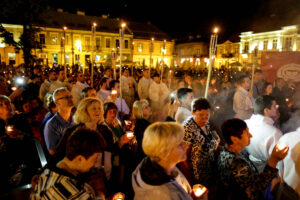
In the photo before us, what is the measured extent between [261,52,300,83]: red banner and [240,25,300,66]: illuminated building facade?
804 inches

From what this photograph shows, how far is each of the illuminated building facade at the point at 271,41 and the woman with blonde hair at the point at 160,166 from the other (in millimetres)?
29711

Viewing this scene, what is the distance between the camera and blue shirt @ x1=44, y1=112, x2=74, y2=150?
279 cm

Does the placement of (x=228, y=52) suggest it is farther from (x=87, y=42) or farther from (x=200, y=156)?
(x=200, y=156)

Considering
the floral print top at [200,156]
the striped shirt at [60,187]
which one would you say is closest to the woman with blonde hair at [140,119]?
the floral print top at [200,156]

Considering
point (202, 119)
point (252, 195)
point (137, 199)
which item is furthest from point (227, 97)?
point (137, 199)

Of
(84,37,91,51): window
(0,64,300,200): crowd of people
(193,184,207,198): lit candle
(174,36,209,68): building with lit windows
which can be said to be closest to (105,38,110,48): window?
(84,37,91,51): window

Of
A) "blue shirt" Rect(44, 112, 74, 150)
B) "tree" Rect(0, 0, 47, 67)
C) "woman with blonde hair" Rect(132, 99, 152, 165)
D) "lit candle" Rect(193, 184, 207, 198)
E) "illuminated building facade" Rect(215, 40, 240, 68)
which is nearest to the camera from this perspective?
"lit candle" Rect(193, 184, 207, 198)

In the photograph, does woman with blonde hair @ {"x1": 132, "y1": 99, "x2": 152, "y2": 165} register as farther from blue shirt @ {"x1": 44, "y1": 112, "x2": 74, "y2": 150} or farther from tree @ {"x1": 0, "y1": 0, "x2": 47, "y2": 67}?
tree @ {"x1": 0, "y1": 0, "x2": 47, "y2": 67}

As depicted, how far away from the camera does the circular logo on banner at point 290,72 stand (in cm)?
817

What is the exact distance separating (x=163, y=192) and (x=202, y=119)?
1.42m

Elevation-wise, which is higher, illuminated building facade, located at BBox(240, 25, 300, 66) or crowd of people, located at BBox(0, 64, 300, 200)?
illuminated building facade, located at BBox(240, 25, 300, 66)

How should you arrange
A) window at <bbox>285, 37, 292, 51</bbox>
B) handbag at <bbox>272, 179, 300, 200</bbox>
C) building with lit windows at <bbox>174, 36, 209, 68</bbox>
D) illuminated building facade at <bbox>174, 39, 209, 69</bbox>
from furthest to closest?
building with lit windows at <bbox>174, 36, 209, 68</bbox> → illuminated building facade at <bbox>174, 39, 209, 69</bbox> → window at <bbox>285, 37, 292, 51</bbox> → handbag at <bbox>272, 179, 300, 200</bbox>

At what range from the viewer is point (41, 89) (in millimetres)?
6473

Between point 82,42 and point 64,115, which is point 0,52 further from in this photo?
point 64,115
